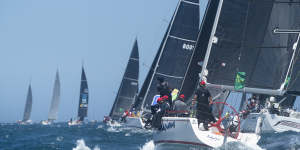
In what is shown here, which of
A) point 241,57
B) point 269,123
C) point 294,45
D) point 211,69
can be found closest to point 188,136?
point 211,69

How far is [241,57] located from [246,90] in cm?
127

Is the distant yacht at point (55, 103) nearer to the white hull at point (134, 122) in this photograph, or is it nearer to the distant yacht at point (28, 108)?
the distant yacht at point (28, 108)

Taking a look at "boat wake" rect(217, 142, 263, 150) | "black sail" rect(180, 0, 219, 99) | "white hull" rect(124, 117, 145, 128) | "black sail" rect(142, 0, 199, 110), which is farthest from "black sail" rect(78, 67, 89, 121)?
"boat wake" rect(217, 142, 263, 150)

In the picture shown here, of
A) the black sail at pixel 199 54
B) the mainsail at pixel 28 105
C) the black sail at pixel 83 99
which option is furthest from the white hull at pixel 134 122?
the mainsail at pixel 28 105

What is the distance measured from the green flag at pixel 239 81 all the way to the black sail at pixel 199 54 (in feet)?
5.40

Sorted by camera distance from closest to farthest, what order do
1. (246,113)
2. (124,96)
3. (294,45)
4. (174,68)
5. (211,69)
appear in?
1. (211,69)
2. (294,45)
3. (246,113)
4. (174,68)
5. (124,96)

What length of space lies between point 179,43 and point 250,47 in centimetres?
1612

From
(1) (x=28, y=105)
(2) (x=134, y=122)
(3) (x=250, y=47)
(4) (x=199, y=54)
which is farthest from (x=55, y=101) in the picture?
(3) (x=250, y=47)

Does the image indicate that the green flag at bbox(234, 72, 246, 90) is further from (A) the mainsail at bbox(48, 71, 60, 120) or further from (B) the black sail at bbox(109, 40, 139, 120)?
(A) the mainsail at bbox(48, 71, 60, 120)

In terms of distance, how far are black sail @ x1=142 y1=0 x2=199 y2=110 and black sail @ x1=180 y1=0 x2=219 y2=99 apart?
12176mm

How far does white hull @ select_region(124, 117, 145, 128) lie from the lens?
35.6 m

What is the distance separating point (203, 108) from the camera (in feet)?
42.5

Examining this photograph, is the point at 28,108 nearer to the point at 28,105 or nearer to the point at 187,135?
the point at 28,105

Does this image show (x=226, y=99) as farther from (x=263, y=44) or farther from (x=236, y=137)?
(x=236, y=137)
